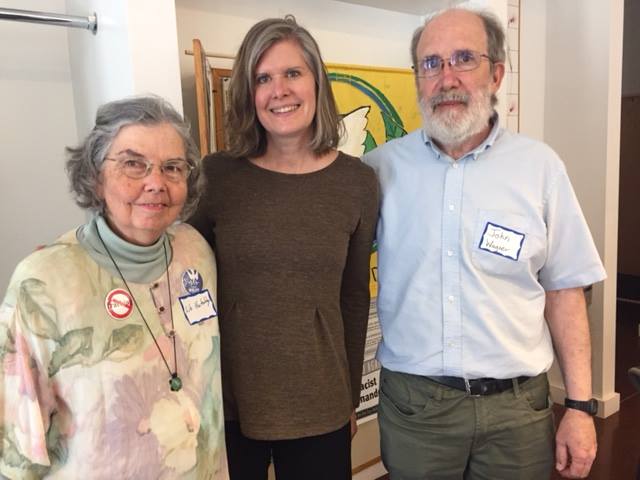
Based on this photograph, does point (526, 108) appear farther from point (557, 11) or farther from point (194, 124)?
point (194, 124)

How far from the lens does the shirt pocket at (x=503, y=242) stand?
4.50 ft

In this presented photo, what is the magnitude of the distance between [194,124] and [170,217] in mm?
1076

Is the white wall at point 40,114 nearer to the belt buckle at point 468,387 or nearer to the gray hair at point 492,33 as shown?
the gray hair at point 492,33

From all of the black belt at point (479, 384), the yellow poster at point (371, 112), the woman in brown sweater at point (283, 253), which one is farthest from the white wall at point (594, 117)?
the woman in brown sweater at point (283, 253)

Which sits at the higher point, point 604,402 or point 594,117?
point 594,117

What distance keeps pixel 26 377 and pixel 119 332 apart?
0.17 meters

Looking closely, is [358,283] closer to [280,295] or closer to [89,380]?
[280,295]

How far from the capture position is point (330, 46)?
239cm

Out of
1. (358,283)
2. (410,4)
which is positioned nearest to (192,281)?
(358,283)

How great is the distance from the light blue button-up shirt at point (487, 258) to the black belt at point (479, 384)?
0.02m

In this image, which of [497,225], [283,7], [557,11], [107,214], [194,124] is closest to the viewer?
[107,214]

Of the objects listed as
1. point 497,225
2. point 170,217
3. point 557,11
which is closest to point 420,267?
point 497,225

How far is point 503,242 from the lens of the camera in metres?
1.37

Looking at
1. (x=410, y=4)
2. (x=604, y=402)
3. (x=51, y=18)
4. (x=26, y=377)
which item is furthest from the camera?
(x=604, y=402)
